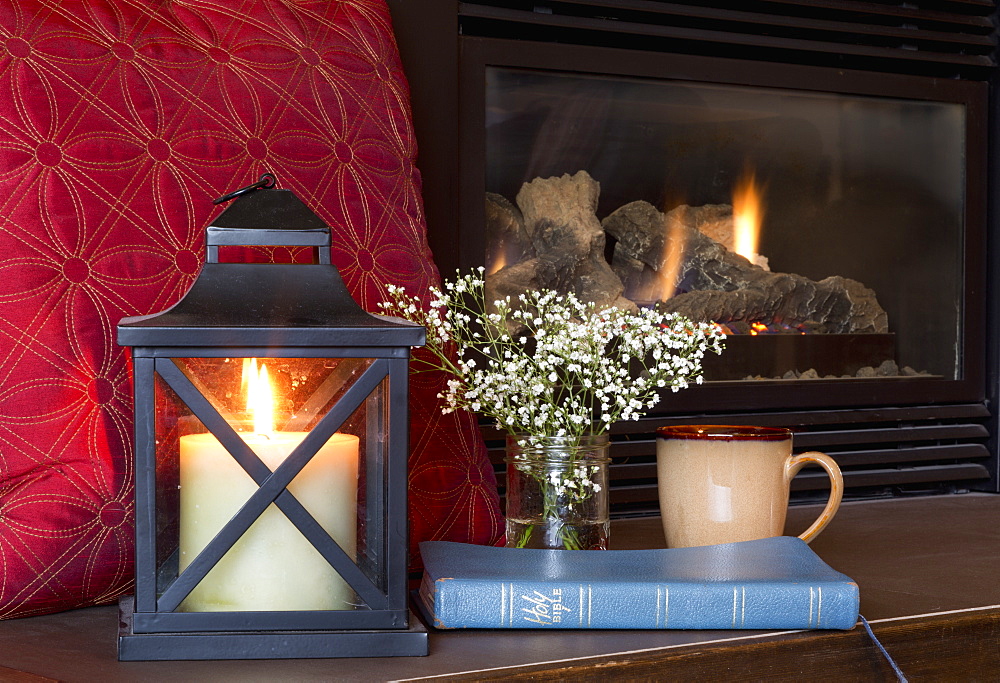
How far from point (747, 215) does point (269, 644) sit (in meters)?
1.17

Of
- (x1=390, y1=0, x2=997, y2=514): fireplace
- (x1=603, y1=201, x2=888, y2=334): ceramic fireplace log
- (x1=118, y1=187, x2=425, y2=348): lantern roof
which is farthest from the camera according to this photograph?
(x1=603, y1=201, x2=888, y2=334): ceramic fireplace log

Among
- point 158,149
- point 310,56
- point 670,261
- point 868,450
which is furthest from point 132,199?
point 868,450

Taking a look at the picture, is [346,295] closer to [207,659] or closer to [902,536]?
[207,659]

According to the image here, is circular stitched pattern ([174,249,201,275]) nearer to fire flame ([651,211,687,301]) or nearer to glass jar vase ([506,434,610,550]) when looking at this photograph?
glass jar vase ([506,434,610,550])

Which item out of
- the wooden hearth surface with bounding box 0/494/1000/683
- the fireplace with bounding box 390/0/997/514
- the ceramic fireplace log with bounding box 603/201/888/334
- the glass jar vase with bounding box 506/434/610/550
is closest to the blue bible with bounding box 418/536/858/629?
the wooden hearth surface with bounding box 0/494/1000/683

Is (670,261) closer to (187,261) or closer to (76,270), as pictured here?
(187,261)

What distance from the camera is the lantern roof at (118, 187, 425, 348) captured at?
0.71 m

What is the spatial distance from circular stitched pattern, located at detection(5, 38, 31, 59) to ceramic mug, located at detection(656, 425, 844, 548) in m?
0.72

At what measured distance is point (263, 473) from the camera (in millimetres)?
724

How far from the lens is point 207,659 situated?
2.40ft

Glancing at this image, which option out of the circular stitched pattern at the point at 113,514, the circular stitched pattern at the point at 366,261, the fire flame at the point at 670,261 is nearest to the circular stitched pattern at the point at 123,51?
the circular stitched pattern at the point at 366,261

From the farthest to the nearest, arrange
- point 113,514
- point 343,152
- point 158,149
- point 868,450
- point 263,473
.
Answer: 1. point 868,450
2. point 343,152
3. point 158,149
4. point 113,514
5. point 263,473

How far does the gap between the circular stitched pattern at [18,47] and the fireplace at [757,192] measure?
561 mm

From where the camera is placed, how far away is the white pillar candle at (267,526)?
729mm
